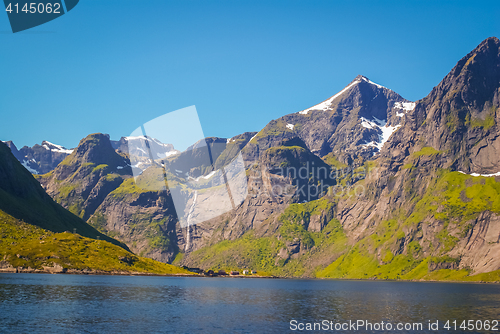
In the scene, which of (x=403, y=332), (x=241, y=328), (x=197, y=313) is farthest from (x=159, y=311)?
(x=403, y=332)

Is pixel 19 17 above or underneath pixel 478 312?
above

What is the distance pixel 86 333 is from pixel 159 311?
28.7 m

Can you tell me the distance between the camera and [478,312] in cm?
9688

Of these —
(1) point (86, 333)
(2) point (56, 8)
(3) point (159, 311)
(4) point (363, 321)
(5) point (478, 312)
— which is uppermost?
(2) point (56, 8)

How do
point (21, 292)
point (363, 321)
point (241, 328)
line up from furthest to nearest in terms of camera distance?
point (21, 292) < point (363, 321) < point (241, 328)

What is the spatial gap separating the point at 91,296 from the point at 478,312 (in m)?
104

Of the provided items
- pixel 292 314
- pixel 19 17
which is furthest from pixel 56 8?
pixel 292 314

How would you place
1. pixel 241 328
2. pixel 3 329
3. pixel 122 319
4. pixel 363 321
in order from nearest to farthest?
pixel 3 329, pixel 241 328, pixel 122 319, pixel 363 321

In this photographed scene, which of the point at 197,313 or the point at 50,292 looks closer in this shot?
the point at 197,313

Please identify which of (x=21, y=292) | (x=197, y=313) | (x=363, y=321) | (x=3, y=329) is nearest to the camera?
(x=3, y=329)

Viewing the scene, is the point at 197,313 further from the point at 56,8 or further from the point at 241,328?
the point at 56,8

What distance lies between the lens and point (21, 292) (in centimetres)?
10450

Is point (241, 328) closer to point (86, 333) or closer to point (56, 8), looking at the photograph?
point (86, 333)

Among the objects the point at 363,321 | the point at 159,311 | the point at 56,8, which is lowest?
the point at 363,321
